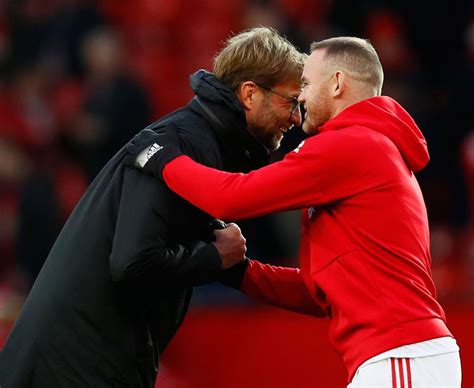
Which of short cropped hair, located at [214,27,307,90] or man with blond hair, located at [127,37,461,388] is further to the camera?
short cropped hair, located at [214,27,307,90]

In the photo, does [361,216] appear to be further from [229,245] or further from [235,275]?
[235,275]

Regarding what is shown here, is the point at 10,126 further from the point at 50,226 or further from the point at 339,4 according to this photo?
the point at 339,4

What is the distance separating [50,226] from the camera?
7918mm

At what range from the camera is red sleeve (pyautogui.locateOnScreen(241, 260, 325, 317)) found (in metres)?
4.22

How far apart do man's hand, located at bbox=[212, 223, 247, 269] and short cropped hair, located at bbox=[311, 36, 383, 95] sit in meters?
0.68

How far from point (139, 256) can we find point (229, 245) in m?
0.43

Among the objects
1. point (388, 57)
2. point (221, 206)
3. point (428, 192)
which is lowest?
point (428, 192)

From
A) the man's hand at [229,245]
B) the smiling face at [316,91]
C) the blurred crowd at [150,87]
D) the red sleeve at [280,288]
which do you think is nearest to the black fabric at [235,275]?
the red sleeve at [280,288]

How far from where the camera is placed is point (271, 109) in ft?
13.4

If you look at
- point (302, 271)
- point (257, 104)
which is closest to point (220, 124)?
point (257, 104)

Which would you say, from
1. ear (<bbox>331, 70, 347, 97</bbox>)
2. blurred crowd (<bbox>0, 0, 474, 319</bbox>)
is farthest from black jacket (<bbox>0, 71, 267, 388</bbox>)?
blurred crowd (<bbox>0, 0, 474, 319</bbox>)

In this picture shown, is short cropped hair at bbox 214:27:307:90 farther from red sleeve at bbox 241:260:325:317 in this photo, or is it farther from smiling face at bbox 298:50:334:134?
red sleeve at bbox 241:260:325:317

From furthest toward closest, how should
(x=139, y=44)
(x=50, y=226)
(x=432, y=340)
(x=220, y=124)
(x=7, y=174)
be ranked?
(x=139, y=44)
(x=7, y=174)
(x=50, y=226)
(x=220, y=124)
(x=432, y=340)

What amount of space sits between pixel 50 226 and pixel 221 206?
4.38 metres
